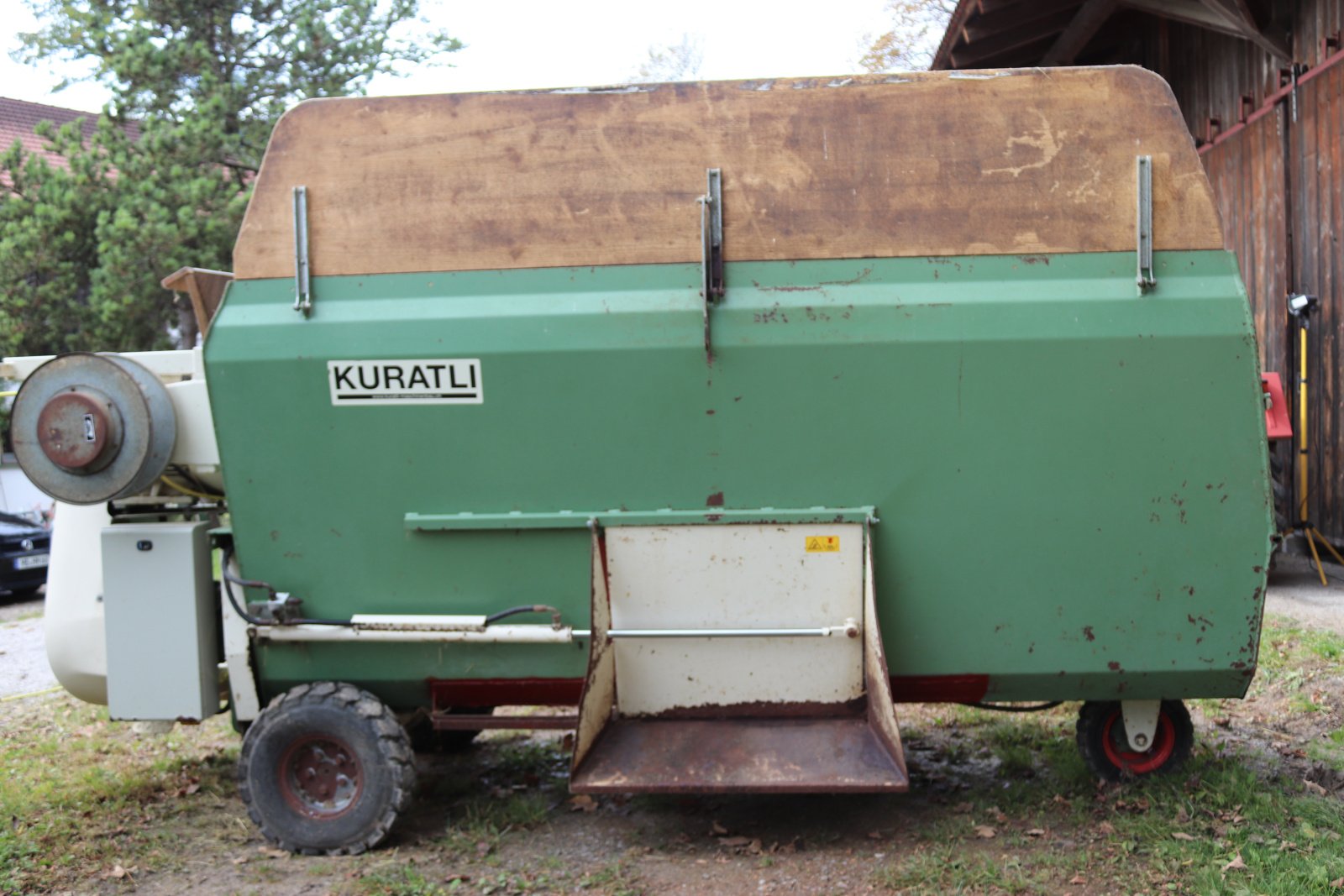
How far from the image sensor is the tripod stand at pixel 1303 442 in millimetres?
7848

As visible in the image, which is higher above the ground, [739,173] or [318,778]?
[739,173]

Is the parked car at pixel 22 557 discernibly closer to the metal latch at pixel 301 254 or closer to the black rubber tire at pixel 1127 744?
the metal latch at pixel 301 254

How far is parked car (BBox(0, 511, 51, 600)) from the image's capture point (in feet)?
38.1

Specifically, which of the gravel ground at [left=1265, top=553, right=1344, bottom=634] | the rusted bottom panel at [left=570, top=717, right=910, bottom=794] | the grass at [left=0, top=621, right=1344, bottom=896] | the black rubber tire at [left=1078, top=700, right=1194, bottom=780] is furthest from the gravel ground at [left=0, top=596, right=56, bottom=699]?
the gravel ground at [left=1265, top=553, right=1344, bottom=634]

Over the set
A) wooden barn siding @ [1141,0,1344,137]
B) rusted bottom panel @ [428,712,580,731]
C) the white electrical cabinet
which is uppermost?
wooden barn siding @ [1141,0,1344,137]

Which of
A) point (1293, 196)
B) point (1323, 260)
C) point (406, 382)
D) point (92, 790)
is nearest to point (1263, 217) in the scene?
point (1293, 196)

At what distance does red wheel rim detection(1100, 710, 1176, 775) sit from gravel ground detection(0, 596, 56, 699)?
5.54 metres

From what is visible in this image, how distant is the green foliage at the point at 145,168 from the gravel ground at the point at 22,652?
4.23 m

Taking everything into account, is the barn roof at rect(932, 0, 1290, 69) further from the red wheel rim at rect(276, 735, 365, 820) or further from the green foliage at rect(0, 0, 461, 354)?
the green foliage at rect(0, 0, 461, 354)

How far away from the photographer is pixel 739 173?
411cm

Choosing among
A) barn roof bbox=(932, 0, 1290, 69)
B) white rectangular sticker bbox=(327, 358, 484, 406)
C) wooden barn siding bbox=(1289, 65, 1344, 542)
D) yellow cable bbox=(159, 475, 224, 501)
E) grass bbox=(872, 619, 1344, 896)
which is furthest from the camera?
barn roof bbox=(932, 0, 1290, 69)

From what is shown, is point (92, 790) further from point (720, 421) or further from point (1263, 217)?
point (1263, 217)

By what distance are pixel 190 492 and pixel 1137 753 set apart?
146 inches

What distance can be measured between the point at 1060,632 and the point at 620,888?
1.69m
